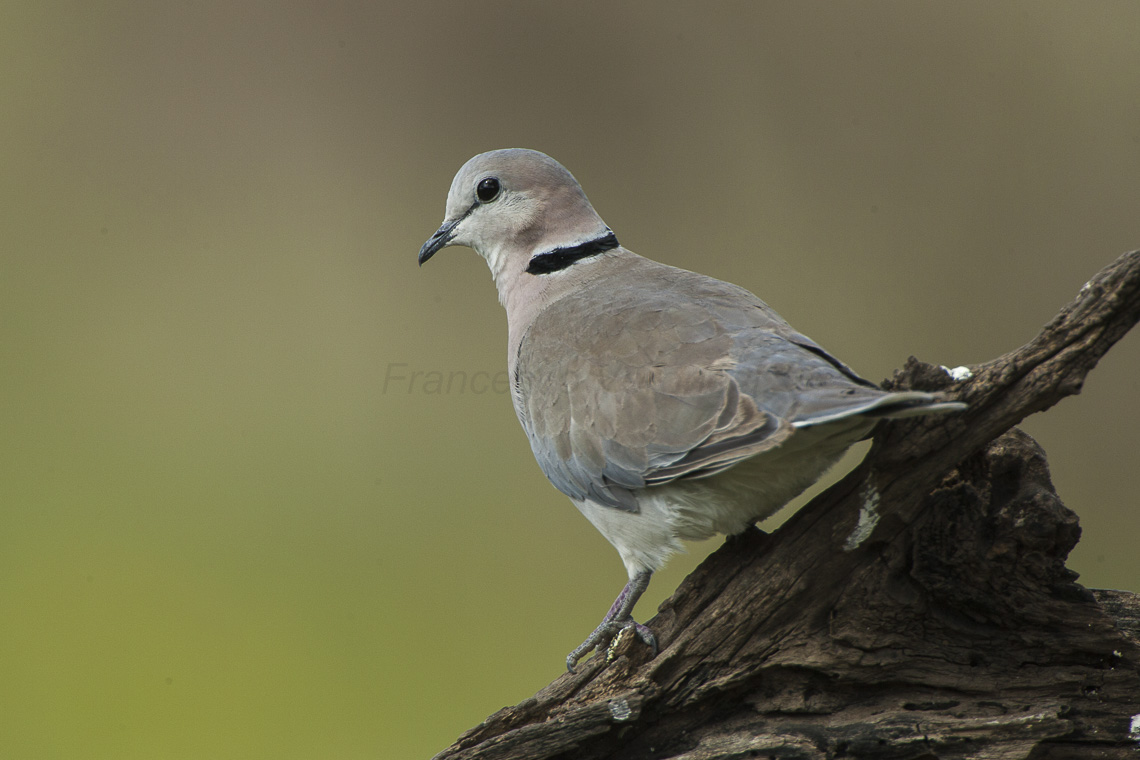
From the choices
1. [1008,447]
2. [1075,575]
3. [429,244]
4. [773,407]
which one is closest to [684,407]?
[773,407]

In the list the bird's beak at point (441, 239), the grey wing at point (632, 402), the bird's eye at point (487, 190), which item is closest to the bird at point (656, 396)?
the grey wing at point (632, 402)

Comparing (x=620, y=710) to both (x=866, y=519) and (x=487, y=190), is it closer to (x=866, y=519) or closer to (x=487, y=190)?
(x=866, y=519)

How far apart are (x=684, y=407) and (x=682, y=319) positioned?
27 cm

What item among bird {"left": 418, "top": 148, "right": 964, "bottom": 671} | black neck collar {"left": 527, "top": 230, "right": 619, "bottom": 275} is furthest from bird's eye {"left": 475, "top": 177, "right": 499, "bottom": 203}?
black neck collar {"left": 527, "top": 230, "right": 619, "bottom": 275}

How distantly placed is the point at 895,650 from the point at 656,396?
72cm

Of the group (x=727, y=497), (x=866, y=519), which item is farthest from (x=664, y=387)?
(x=866, y=519)

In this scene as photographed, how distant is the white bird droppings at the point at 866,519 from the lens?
72.6 inches

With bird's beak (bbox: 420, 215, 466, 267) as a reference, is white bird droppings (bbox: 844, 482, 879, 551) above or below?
below

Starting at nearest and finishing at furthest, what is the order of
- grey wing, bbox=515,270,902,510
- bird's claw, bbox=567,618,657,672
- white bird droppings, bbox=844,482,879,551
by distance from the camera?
grey wing, bbox=515,270,902,510, white bird droppings, bbox=844,482,879,551, bird's claw, bbox=567,618,657,672

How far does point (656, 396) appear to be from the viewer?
1.91 meters

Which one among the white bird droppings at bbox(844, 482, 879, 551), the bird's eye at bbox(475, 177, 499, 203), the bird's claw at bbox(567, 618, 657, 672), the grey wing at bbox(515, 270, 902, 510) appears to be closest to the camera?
the grey wing at bbox(515, 270, 902, 510)

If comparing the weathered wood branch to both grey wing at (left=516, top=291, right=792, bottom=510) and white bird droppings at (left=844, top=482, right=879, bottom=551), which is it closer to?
white bird droppings at (left=844, top=482, right=879, bottom=551)

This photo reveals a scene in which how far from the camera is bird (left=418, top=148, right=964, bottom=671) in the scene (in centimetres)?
171

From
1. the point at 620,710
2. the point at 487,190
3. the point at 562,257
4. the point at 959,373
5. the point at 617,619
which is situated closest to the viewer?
the point at 959,373
